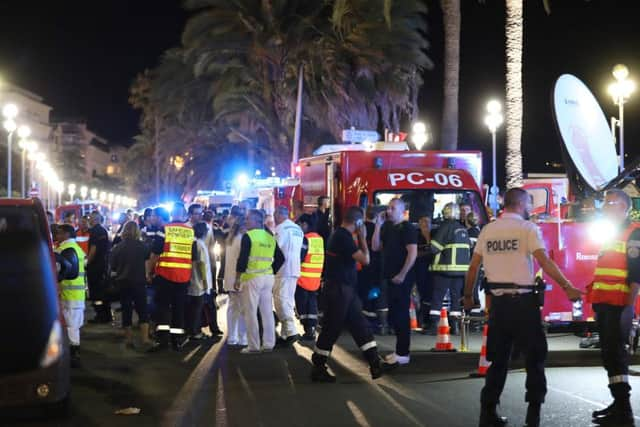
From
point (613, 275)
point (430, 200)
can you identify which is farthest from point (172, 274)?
point (613, 275)

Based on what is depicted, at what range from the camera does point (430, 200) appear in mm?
15750

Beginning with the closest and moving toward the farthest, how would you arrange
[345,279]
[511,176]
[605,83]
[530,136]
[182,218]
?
1. [345,279]
2. [182,218]
3. [511,176]
4. [605,83]
5. [530,136]

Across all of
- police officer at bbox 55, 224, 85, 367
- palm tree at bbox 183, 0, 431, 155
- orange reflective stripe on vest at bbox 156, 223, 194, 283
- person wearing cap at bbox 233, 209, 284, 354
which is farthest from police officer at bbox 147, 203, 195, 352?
palm tree at bbox 183, 0, 431, 155

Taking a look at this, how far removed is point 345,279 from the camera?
1062 centimetres

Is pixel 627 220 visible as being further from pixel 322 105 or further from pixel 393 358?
pixel 322 105

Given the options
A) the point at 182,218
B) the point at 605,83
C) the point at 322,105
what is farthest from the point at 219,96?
the point at 182,218

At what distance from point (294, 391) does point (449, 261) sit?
493 cm

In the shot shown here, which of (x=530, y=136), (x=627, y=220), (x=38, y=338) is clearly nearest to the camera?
(x=38, y=338)

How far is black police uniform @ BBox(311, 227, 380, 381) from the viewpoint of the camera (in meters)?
10.5

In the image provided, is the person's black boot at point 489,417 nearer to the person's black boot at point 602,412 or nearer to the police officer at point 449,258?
the person's black boot at point 602,412

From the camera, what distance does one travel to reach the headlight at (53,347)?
8047 mm

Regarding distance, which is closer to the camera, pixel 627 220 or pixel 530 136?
pixel 627 220

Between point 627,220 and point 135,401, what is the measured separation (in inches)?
195

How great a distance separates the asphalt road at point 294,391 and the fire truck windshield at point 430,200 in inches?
119
